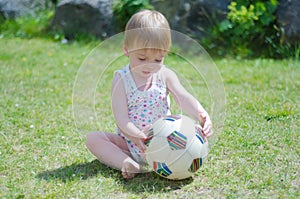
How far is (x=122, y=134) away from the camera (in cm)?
286

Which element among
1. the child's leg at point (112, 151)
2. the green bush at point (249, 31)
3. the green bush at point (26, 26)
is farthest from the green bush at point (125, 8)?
the child's leg at point (112, 151)

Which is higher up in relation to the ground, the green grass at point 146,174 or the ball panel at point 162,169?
the ball panel at point 162,169

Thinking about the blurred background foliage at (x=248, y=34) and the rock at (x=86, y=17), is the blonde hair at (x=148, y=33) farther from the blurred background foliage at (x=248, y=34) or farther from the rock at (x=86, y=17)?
the rock at (x=86, y=17)

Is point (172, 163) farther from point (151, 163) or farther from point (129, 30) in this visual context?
point (129, 30)

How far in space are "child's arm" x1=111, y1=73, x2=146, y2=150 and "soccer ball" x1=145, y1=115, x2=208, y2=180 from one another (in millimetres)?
97

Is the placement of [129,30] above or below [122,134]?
above

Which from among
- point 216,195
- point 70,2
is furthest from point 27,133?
point 70,2

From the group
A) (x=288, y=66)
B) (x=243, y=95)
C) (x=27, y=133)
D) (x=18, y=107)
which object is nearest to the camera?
(x=27, y=133)

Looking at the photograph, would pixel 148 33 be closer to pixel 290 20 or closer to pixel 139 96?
pixel 139 96

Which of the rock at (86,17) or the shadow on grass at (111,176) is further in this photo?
the rock at (86,17)

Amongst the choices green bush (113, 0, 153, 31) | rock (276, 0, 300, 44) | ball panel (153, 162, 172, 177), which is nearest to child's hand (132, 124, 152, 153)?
ball panel (153, 162, 172, 177)

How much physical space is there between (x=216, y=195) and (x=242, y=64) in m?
3.36

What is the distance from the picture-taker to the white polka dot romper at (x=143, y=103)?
9.10ft

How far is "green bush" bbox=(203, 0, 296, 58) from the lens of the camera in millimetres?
5945
